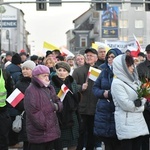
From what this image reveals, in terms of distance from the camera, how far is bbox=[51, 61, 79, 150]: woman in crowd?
25.9 feet

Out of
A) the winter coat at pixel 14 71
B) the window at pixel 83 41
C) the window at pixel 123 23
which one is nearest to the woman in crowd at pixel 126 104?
the winter coat at pixel 14 71

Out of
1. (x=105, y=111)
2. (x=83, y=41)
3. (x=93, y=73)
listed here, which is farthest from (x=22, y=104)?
(x=83, y=41)

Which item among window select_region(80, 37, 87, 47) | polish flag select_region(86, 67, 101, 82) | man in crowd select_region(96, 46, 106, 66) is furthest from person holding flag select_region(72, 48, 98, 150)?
window select_region(80, 37, 87, 47)

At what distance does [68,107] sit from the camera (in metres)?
7.90

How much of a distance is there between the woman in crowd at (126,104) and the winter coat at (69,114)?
3.48 ft

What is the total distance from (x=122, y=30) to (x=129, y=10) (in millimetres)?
3539

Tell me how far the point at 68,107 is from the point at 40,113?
112cm

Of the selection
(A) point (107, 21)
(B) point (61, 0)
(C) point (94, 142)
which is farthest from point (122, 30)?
(C) point (94, 142)

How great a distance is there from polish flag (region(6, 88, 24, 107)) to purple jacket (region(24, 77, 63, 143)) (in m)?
1.02

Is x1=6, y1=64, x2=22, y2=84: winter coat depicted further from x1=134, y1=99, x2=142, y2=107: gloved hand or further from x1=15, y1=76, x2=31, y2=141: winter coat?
x1=134, y1=99, x2=142, y2=107: gloved hand

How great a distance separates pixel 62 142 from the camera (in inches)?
316

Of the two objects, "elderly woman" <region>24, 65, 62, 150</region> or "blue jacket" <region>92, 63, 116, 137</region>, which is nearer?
"elderly woman" <region>24, 65, 62, 150</region>

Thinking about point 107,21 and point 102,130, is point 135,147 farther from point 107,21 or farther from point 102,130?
point 107,21

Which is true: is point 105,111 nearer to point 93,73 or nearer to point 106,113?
point 106,113
